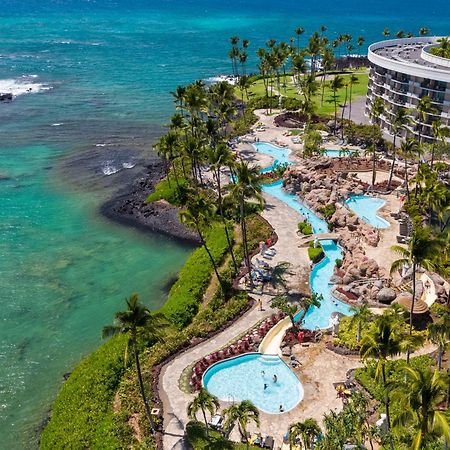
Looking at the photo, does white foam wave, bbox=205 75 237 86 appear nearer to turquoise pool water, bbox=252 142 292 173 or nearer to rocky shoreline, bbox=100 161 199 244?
turquoise pool water, bbox=252 142 292 173

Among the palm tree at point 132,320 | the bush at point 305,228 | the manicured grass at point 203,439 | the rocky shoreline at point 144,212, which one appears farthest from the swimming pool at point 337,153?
the palm tree at point 132,320

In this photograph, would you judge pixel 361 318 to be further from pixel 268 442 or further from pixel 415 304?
pixel 268 442

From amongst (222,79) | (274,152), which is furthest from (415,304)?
(222,79)

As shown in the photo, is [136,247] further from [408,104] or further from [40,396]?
[408,104]

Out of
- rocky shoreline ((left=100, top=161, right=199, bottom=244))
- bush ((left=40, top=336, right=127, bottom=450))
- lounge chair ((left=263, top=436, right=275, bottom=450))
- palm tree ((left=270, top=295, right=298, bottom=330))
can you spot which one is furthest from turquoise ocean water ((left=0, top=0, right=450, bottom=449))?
lounge chair ((left=263, top=436, right=275, bottom=450))

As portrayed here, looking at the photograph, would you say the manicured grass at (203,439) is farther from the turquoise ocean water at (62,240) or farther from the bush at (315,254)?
the bush at (315,254)

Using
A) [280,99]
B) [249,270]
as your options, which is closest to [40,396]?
[249,270]

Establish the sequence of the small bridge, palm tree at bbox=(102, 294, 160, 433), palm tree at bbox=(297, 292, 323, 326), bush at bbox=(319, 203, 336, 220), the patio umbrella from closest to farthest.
A: palm tree at bbox=(102, 294, 160, 433) < the patio umbrella < palm tree at bbox=(297, 292, 323, 326) < the small bridge < bush at bbox=(319, 203, 336, 220)
